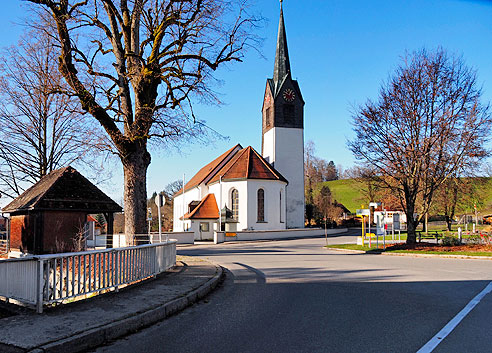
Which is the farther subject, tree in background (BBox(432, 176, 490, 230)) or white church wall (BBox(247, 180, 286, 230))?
white church wall (BBox(247, 180, 286, 230))

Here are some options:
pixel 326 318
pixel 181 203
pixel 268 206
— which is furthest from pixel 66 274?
pixel 181 203

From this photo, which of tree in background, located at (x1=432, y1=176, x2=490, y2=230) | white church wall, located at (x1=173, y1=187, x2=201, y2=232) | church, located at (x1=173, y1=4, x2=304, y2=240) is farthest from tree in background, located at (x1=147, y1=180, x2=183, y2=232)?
tree in background, located at (x1=432, y1=176, x2=490, y2=230)

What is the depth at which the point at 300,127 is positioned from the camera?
4928 cm

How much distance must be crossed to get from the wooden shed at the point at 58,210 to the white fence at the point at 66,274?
10364 millimetres

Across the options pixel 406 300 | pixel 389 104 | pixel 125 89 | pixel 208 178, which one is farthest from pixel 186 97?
pixel 208 178

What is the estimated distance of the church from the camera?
141 ft

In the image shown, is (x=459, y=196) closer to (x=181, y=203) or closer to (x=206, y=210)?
(x=206, y=210)

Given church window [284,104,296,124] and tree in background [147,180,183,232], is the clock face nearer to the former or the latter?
church window [284,104,296,124]

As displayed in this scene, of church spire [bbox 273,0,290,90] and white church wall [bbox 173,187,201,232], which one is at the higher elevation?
church spire [bbox 273,0,290,90]

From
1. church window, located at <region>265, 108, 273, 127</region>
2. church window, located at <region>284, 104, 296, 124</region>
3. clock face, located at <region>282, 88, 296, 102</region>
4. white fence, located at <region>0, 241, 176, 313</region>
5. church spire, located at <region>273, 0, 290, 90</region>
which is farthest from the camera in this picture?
church spire, located at <region>273, 0, 290, 90</region>

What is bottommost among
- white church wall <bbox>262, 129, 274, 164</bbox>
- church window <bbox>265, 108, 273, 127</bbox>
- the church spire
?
white church wall <bbox>262, 129, 274, 164</bbox>

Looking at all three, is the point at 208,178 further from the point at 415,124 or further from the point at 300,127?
the point at 415,124

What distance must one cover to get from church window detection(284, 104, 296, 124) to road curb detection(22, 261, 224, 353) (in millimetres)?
41825

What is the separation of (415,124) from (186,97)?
50.9 feet
